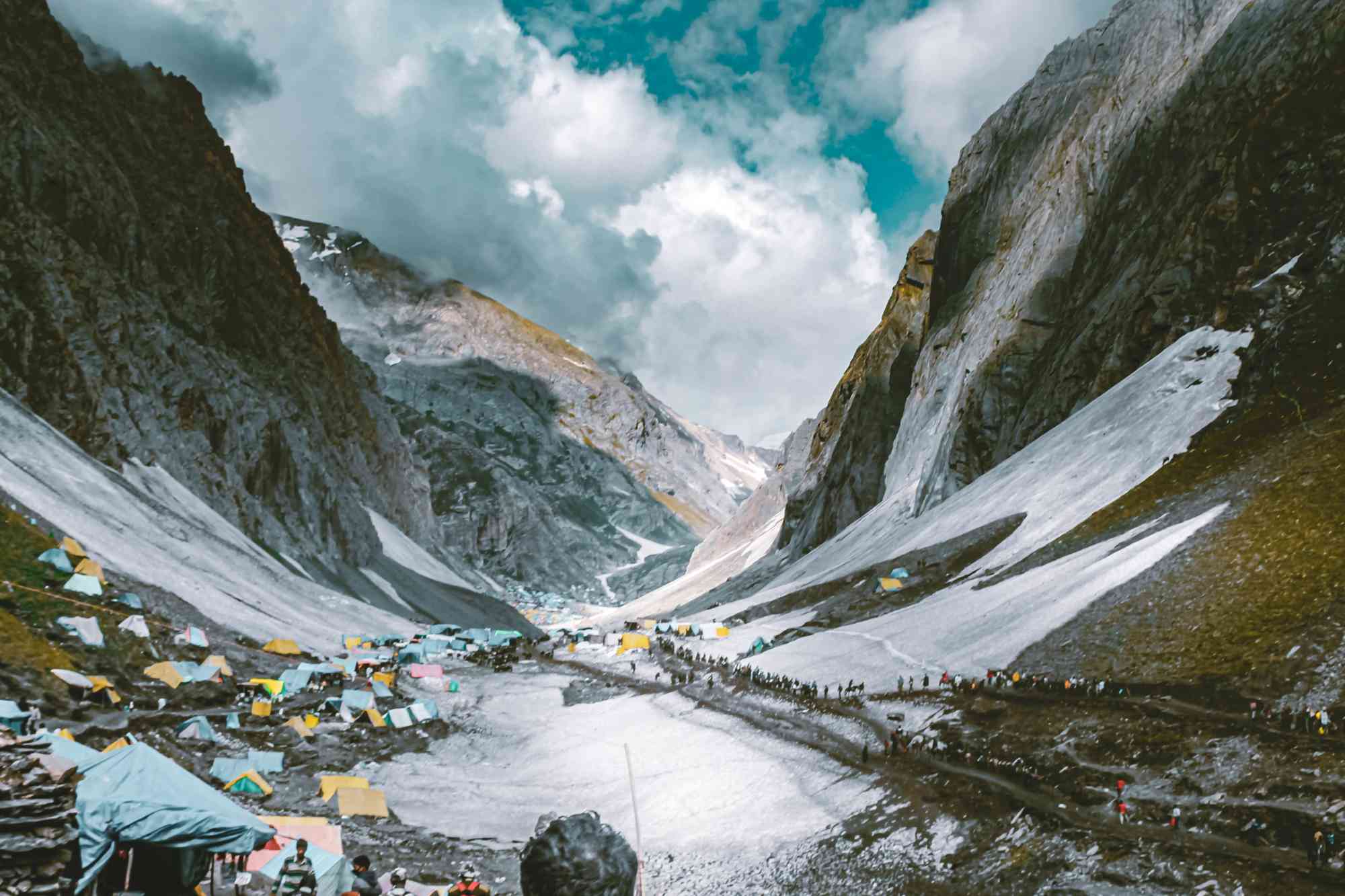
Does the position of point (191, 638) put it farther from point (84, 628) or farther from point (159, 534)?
point (159, 534)

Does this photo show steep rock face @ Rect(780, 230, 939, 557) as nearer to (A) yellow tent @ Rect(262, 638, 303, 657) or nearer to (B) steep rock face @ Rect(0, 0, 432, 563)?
(B) steep rock face @ Rect(0, 0, 432, 563)

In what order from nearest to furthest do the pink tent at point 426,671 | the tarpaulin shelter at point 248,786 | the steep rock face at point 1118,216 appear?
the tarpaulin shelter at point 248,786, the steep rock face at point 1118,216, the pink tent at point 426,671

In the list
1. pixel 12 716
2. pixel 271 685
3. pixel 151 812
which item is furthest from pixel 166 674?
pixel 151 812

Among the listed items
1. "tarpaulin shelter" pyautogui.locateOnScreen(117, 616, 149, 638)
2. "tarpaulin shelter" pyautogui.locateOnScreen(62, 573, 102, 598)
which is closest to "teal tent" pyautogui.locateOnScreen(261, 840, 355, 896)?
"tarpaulin shelter" pyautogui.locateOnScreen(117, 616, 149, 638)

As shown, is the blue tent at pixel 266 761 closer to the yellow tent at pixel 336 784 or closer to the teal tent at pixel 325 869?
the yellow tent at pixel 336 784

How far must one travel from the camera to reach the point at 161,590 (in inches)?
2263

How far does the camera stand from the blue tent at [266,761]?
36.8 m

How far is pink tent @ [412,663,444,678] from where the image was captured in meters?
68.8

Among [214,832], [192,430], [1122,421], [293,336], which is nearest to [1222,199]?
[1122,421]

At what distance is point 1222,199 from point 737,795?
66.6 meters

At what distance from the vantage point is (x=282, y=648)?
61312 mm

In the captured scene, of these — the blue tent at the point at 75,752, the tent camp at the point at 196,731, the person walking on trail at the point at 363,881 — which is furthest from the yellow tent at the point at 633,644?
the blue tent at the point at 75,752

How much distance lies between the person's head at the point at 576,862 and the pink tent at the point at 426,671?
6727 cm

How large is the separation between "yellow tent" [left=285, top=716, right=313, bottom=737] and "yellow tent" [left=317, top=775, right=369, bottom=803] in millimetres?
8418
